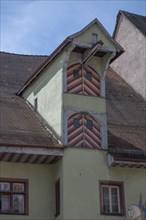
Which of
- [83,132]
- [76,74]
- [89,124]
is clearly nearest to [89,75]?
[76,74]

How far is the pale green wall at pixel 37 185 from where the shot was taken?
2123 centimetres

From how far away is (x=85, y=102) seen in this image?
2275cm

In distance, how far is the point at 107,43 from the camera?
914 inches

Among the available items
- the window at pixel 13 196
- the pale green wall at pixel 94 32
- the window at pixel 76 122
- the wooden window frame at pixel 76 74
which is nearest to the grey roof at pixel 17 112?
the window at pixel 76 122

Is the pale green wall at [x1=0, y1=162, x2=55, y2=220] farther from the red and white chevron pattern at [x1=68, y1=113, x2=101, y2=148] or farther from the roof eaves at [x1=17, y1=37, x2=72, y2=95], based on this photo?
the roof eaves at [x1=17, y1=37, x2=72, y2=95]

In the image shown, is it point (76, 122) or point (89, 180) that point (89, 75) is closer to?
point (76, 122)

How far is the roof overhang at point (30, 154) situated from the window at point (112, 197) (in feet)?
6.71

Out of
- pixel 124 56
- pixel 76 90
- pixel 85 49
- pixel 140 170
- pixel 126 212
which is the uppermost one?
pixel 124 56

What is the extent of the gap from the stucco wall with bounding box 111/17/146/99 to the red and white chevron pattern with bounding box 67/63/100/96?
6.31 meters

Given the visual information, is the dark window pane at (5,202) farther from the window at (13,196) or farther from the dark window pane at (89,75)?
the dark window pane at (89,75)

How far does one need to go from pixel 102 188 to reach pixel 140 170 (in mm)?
1876

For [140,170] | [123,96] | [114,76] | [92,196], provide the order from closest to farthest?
1. [92,196]
2. [140,170]
3. [123,96]
4. [114,76]

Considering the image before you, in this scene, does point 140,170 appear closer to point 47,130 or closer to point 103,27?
point 47,130

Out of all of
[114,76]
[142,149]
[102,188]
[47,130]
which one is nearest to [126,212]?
[102,188]
